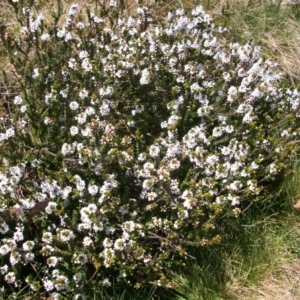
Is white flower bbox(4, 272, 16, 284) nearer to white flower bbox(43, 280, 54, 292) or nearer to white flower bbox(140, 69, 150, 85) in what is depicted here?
white flower bbox(43, 280, 54, 292)

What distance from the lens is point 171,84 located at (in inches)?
127

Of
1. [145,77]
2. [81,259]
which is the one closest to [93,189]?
[81,259]

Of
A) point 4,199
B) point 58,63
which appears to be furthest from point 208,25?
point 4,199

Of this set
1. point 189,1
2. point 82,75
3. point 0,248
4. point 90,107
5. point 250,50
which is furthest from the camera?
point 189,1

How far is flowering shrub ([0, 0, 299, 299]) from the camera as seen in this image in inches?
102

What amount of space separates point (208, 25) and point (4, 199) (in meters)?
1.83

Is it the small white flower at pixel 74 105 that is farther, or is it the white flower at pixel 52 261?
the small white flower at pixel 74 105

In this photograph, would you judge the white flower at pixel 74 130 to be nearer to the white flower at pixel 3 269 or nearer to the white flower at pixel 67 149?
the white flower at pixel 67 149

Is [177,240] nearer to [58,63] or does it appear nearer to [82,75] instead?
[82,75]

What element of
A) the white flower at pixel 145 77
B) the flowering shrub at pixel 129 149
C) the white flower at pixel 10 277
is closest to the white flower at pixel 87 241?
the flowering shrub at pixel 129 149

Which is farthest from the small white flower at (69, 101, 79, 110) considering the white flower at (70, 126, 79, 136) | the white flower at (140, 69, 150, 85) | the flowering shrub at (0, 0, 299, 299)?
the white flower at (140, 69, 150, 85)

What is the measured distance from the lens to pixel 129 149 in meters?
2.69

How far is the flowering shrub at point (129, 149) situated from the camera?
8.53 ft

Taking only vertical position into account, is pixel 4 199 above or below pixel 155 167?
below
